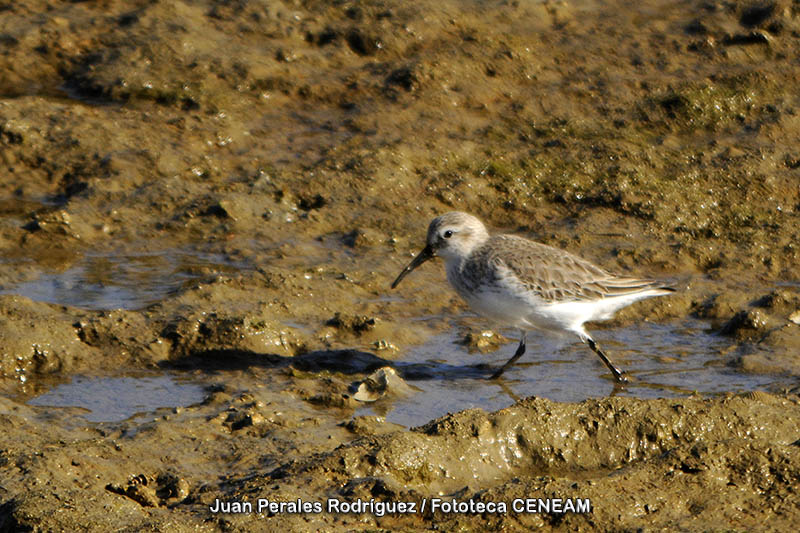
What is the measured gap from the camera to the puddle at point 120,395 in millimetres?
6590

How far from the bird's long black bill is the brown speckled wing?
1.39 ft

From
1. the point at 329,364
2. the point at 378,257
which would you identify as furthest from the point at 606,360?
the point at 378,257

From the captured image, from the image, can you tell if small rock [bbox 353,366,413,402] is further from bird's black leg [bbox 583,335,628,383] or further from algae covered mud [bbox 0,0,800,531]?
bird's black leg [bbox 583,335,628,383]

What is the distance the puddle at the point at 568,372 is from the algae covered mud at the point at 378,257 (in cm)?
3

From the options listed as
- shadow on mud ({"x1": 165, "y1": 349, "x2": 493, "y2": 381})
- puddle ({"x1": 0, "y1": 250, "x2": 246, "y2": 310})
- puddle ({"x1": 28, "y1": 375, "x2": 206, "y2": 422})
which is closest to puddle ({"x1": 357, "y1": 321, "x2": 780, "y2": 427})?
shadow on mud ({"x1": 165, "y1": 349, "x2": 493, "y2": 381})

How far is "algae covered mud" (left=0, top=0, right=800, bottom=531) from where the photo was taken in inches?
208

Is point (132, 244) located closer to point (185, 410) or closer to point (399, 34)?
point (185, 410)

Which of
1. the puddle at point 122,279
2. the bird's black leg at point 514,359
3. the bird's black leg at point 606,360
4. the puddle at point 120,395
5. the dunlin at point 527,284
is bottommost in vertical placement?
the puddle at point 122,279

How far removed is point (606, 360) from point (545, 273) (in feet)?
2.39

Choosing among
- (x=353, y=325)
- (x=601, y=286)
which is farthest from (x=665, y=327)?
(x=353, y=325)

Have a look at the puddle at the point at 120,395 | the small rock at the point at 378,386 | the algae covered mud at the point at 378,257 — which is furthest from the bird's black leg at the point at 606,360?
the puddle at the point at 120,395

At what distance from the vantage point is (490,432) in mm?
5703

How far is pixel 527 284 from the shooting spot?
7586mm

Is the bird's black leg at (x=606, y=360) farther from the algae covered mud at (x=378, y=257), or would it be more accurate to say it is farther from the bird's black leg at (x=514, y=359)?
the bird's black leg at (x=514, y=359)
